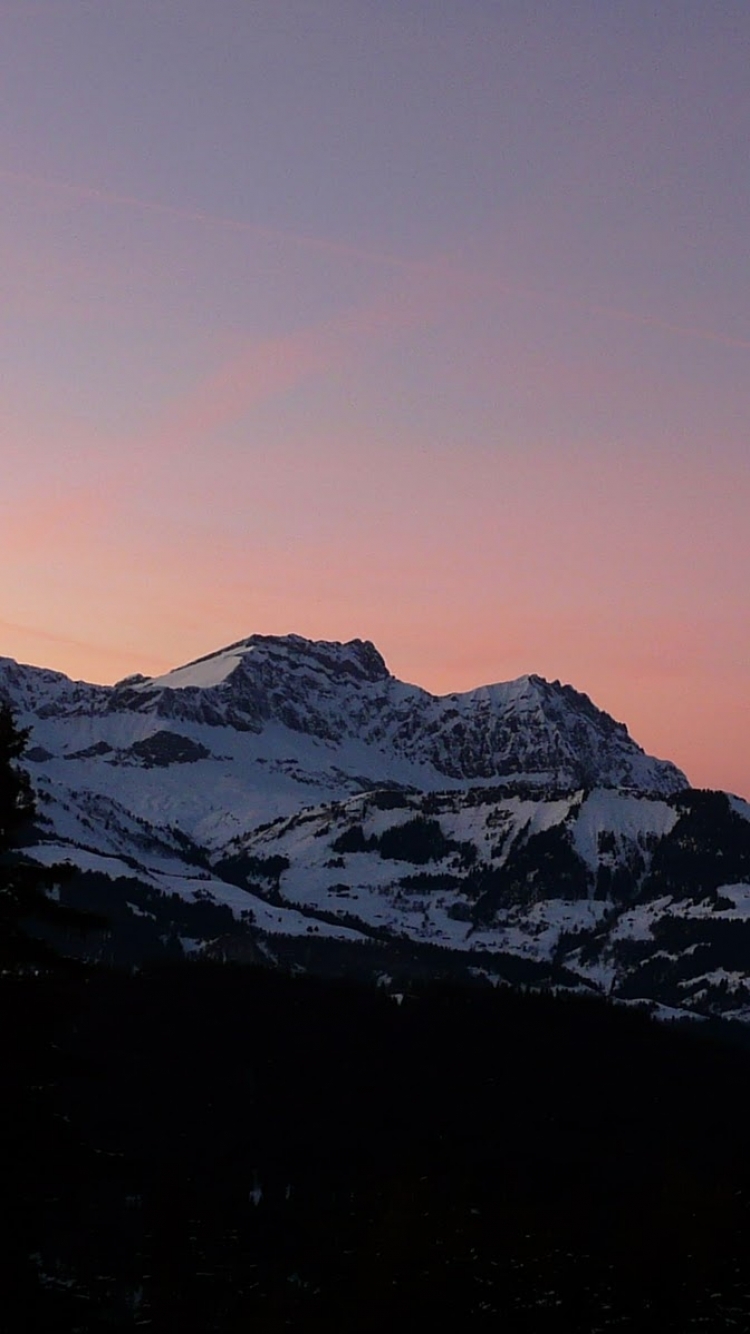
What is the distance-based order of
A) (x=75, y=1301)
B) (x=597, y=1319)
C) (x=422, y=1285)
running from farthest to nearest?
1. (x=422, y=1285)
2. (x=597, y=1319)
3. (x=75, y=1301)

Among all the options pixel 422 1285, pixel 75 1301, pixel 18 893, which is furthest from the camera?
pixel 422 1285

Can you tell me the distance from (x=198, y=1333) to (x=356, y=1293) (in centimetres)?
2285

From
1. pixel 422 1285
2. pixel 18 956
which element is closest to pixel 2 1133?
pixel 18 956

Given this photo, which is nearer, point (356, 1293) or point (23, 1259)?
point (23, 1259)

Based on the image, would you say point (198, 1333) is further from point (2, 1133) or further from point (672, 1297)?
point (2, 1133)

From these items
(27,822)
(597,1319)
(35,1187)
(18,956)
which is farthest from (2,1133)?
(597,1319)

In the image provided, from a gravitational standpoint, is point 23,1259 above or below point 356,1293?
above

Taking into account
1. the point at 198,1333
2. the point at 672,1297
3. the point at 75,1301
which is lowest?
the point at 198,1333

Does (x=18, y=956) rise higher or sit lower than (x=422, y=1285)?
higher

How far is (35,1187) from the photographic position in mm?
39531

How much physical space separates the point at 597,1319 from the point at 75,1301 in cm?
15335

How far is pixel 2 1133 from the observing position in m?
39.4

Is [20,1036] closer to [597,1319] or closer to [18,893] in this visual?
[18,893]

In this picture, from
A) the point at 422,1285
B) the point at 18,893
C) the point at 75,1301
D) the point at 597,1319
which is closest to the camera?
the point at 75,1301
